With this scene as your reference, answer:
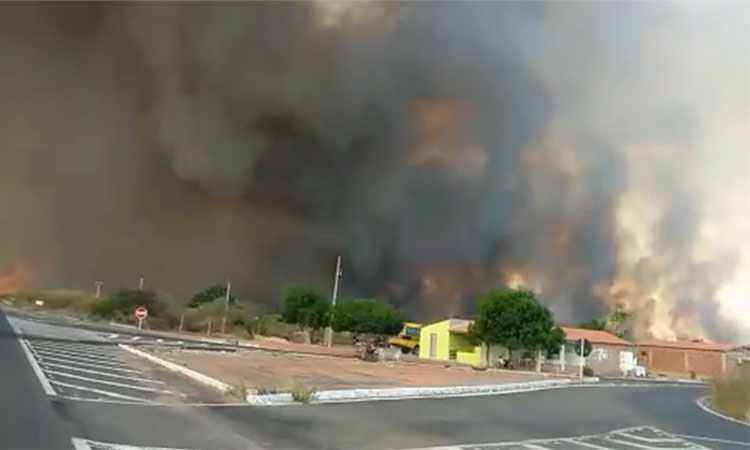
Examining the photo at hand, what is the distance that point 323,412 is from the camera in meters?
11.9

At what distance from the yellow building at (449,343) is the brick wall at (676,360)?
16970 mm

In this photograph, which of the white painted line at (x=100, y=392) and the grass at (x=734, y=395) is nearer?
the white painted line at (x=100, y=392)

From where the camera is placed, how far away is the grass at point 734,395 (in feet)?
62.3

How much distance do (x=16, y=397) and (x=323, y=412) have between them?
447cm

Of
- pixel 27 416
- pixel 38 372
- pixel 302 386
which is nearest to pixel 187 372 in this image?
pixel 38 372

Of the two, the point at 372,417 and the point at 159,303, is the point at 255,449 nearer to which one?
the point at 372,417

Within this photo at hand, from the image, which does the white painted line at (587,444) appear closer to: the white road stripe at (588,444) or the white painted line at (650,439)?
the white road stripe at (588,444)

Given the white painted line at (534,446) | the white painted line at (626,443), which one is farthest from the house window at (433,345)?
the white painted line at (534,446)

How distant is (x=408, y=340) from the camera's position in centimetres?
5425

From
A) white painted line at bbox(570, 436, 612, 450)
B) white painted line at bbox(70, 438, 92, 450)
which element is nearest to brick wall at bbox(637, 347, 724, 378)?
white painted line at bbox(570, 436, 612, 450)

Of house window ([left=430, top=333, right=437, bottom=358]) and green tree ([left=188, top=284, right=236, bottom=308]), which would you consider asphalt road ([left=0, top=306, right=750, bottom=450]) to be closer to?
house window ([left=430, top=333, right=437, bottom=358])

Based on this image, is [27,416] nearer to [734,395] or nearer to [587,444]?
[587,444]

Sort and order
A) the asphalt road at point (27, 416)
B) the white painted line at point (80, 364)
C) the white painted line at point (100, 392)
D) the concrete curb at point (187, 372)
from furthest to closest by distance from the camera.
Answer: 1. the white painted line at point (80, 364)
2. the concrete curb at point (187, 372)
3. the white painted line at point (100, 392)
4. the asphalt road at point (27, 416)

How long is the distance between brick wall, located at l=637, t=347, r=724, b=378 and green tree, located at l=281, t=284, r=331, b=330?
82.6 ft
